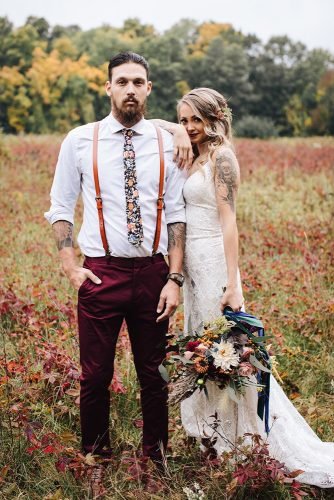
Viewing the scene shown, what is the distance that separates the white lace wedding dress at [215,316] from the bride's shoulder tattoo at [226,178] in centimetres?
6

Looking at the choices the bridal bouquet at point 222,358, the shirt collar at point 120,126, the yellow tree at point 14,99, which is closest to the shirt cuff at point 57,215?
the shirt collar at point 120,126

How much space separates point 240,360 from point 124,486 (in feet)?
3.55

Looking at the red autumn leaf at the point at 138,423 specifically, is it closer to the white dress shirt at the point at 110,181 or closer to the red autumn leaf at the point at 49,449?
the red autumn leaf at the point at 49,449

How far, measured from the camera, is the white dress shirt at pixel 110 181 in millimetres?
3129

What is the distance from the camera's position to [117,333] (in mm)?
3242

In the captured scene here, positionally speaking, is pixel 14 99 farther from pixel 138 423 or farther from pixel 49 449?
pixel 49 449

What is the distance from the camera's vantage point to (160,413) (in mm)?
3422

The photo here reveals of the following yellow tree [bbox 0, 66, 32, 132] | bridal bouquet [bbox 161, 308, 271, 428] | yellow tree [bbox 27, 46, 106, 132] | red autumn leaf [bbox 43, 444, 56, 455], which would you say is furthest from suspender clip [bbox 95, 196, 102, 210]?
yellow tree [bbox 0, 66, 32, 132]

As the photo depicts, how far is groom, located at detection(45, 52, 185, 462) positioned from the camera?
3127mm

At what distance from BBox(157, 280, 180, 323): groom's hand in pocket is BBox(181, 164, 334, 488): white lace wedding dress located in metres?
0.30

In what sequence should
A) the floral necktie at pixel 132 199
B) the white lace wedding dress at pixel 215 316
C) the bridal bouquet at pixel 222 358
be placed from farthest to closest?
the white lace wedding dress at pixel 215 316
the floral necktie at pixel 132 199
the bridal bouquet at pixel 222 358

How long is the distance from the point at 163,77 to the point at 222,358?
4782 centimetres

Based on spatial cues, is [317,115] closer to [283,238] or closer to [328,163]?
[328,163]

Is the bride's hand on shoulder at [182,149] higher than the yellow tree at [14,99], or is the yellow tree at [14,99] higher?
the yellow tree at [14,99]
